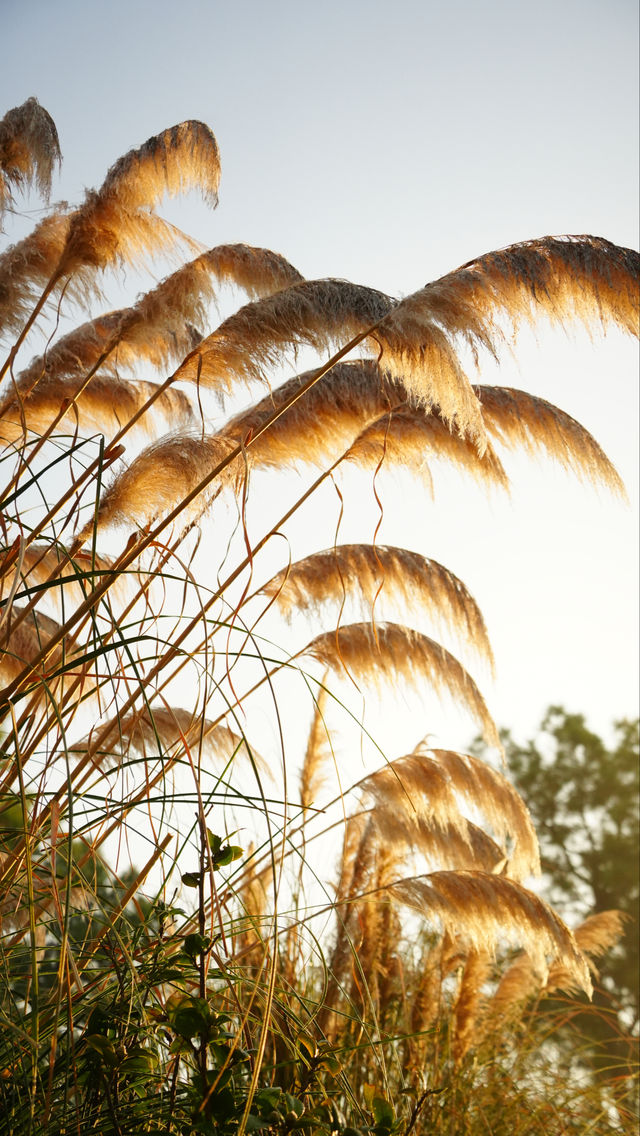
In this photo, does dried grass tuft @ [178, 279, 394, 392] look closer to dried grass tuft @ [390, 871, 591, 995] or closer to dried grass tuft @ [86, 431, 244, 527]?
dried grass tuft @ [86, 431, 244, 527]

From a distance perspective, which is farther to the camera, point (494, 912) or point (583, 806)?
point (583, 806)

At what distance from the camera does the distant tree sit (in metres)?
15.1

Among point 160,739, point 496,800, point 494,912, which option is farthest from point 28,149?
point 494,912

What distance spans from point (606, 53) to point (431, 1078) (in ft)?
23.5

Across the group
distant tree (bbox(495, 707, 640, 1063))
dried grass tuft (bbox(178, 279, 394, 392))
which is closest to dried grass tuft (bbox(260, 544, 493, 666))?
dried grass tuft (bbox(178, 279, 394, 392))

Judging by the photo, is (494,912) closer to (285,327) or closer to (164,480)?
(164,480)

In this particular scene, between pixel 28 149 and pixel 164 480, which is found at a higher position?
pixel 28 149

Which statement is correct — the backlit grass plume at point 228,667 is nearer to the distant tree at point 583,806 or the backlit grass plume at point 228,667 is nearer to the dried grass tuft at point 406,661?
the dried grass tuft at point 406,661

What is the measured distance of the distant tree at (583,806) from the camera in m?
15.1

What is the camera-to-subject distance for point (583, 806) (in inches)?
621

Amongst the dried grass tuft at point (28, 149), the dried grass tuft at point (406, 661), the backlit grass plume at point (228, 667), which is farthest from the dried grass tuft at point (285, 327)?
the dried grass tuft at point (406, 661)

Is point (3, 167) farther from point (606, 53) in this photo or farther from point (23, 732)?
point (606, 53)

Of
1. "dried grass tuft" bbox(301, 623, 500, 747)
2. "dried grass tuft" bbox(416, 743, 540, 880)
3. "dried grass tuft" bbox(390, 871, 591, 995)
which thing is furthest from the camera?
"dried grass tuft" bbox(416, 743, 540, 880)

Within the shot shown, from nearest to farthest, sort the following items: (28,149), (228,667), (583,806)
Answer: (228,667) → (28,149) → (583,806)
